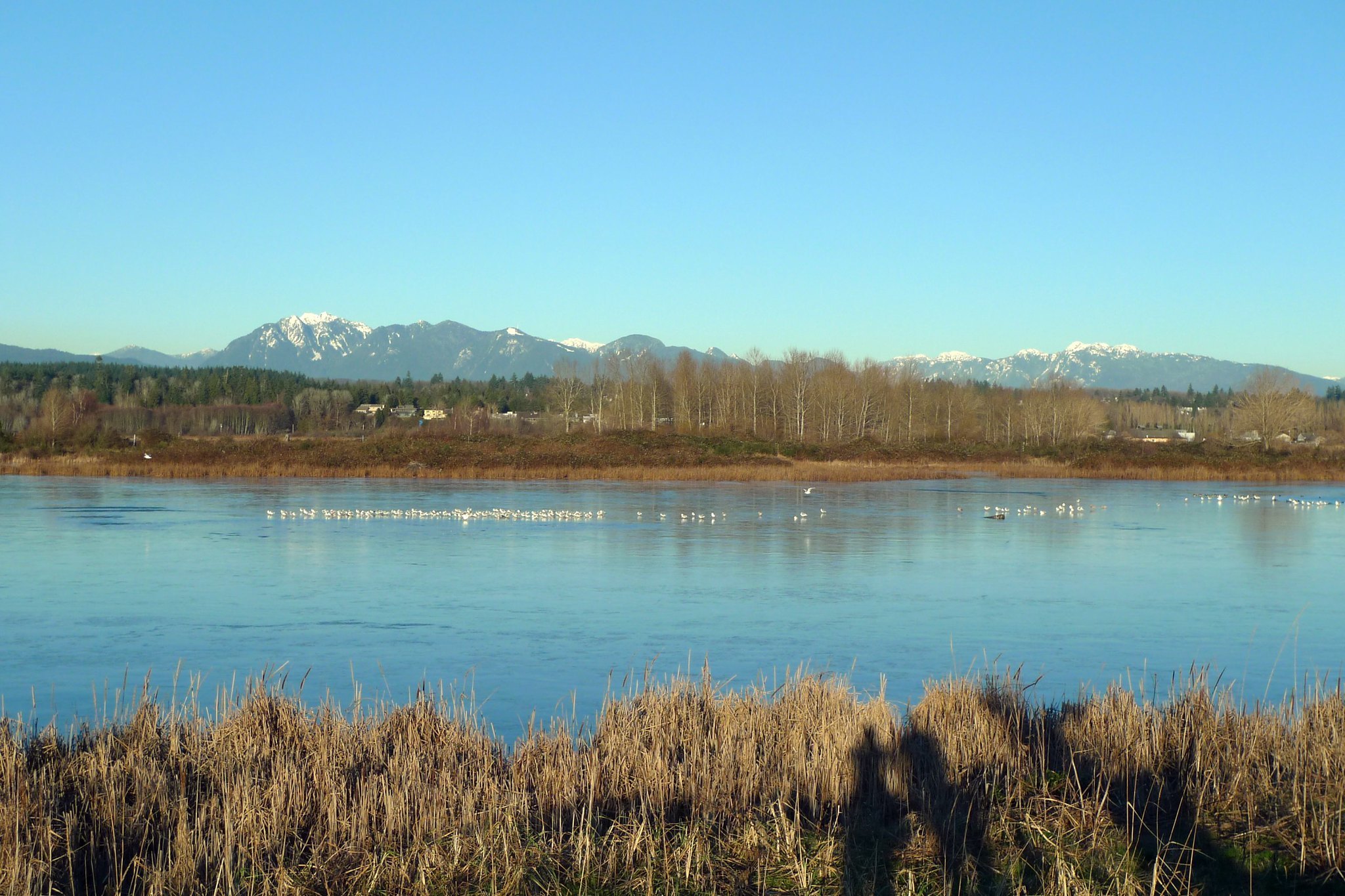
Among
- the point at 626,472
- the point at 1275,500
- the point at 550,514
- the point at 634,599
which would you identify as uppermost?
the point at 626,472

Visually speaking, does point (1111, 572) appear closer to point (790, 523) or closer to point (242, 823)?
point (790, 523)

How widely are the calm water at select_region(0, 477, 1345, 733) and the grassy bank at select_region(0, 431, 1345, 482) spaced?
17.0 m

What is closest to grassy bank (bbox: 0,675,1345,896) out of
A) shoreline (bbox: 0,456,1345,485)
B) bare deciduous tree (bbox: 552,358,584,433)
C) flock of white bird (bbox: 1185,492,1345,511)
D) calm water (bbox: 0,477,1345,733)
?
calm water (bbox: 0,477,1345,733)

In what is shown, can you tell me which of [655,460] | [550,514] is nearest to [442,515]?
[550,514]

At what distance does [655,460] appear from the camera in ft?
169

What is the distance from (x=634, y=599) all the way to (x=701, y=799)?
7.75m

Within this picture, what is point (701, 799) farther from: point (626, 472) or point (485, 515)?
point (626, 472)

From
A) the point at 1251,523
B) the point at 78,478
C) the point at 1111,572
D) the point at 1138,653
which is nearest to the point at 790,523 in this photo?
the point at 1111,572

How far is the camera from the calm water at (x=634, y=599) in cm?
916

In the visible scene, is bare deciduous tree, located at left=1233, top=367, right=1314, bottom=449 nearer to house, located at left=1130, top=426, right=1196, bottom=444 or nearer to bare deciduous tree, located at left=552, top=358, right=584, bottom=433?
house, located at left=1130, top=426, right=1196, bottom=444

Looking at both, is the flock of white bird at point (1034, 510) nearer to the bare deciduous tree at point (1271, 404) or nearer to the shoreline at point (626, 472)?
the shoreline at point (626, 472)

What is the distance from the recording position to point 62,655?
938cm

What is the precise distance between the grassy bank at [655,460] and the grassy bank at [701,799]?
117 feet

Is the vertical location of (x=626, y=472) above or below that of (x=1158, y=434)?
below
